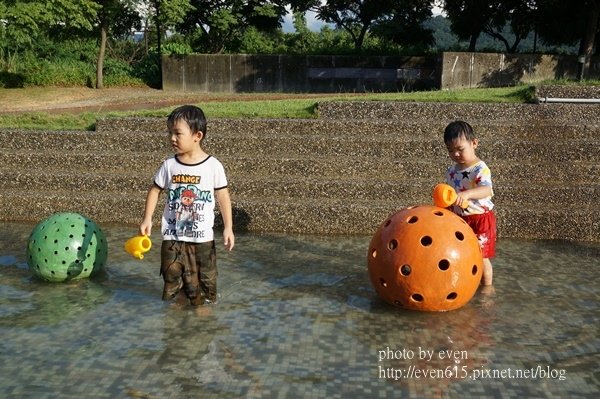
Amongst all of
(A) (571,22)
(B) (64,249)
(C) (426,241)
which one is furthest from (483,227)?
(A) (571,22)

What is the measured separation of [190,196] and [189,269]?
0.61m

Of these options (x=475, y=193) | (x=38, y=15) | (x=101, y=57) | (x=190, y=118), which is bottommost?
(x=475, y=193)

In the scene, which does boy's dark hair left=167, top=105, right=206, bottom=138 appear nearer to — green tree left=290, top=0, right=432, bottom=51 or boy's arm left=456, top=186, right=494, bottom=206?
boy's arm left=456, top=186, right=494, bottom=206

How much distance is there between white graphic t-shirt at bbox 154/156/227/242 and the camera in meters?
5.34

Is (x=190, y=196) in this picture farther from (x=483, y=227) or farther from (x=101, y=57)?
(x=101, y=57)

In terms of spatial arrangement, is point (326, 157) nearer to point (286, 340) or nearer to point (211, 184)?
point (211, 184)

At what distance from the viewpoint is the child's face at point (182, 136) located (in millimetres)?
5184

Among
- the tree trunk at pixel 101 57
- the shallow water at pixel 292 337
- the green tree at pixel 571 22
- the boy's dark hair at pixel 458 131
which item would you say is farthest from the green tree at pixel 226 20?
the boy's dark hair at pixel 458 131

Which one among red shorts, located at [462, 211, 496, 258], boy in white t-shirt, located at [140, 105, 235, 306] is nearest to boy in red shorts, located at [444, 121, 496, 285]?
red shorts, located at [462, 211, 496, 258]

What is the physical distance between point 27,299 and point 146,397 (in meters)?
2.32

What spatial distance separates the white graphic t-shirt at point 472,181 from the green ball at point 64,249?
10.9 ft

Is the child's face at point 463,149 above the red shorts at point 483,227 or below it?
above

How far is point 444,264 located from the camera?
5168mm

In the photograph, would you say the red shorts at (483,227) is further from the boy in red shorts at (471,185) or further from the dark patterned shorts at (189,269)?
the dark patterned shorts at (189,269)
